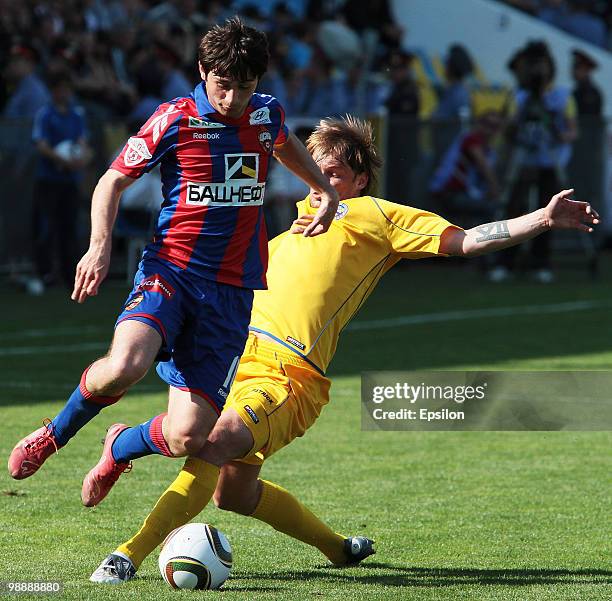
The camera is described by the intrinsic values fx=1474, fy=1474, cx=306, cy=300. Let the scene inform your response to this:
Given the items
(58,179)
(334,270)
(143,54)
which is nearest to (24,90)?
(58,179)

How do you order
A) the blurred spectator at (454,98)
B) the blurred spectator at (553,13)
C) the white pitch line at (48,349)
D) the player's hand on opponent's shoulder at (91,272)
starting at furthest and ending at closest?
the blurred spectator at (553,13)
the blurred spectator at (454,98)
the white pitch line at (48,349)
the player's hand on opponent's shoulder at (91,272)

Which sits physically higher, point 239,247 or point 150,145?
point 150,145

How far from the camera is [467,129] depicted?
63.0 feet

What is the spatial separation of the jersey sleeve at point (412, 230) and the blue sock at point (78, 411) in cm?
133

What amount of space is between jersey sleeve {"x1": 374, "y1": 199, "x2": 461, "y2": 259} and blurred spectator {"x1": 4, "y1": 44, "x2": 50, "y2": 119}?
11.2 metres

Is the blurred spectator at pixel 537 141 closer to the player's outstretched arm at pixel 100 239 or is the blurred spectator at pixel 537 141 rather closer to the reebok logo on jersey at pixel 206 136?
the reebok logo on jersey at pixel 206 136

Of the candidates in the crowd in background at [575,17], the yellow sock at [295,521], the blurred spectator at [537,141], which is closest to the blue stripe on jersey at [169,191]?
the yellow sock at [295,521]

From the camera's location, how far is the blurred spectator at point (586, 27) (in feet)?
89.3

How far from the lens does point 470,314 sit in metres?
14.9

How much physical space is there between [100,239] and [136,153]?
1.31 ft

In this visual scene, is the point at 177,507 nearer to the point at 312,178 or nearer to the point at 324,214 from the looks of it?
the point at 324,214

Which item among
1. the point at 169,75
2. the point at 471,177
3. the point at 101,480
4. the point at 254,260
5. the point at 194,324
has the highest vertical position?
the point at 169,75

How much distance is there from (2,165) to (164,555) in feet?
38.3

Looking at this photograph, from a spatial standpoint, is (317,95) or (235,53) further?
(317,95)
